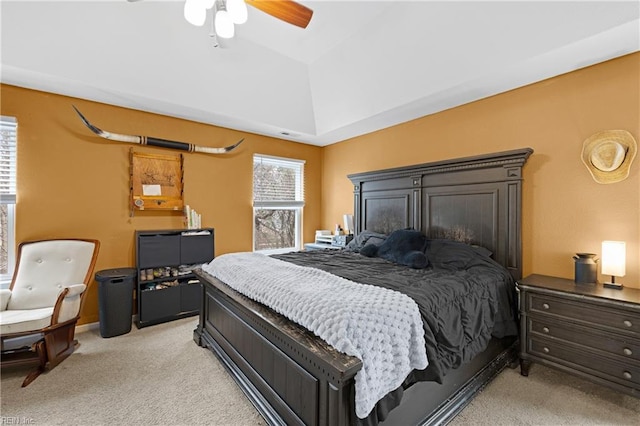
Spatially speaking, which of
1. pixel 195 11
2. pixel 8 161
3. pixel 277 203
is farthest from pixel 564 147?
pixel 8 161

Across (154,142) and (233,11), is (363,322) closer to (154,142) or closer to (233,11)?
(233,11)

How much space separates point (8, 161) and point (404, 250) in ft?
13.9

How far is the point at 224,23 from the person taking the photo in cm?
190

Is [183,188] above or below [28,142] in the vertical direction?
below

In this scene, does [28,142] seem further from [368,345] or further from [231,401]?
[368,345]

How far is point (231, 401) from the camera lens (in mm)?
2049

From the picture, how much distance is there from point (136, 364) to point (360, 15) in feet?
13.0

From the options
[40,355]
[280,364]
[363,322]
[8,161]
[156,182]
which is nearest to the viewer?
[363,322]

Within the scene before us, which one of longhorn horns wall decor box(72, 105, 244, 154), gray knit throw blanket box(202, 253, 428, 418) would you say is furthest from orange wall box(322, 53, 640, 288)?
longhorn horns wall decor box(72, 105, 244, 154)

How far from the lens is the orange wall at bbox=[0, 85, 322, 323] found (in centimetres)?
300

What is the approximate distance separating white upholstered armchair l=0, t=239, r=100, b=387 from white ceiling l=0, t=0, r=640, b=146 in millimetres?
1697

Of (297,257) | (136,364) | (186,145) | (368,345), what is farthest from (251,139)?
(368,345)

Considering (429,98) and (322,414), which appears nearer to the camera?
(322,414)

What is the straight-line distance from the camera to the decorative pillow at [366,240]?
3756 millimetres
